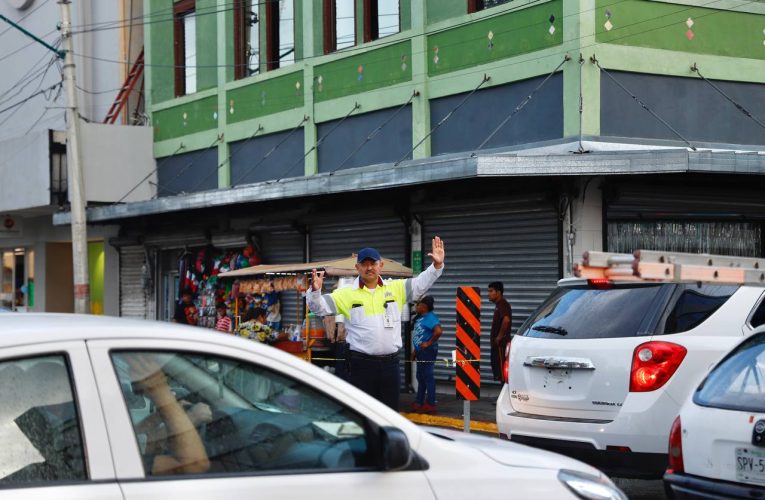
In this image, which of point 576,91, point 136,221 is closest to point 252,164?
point 136,221

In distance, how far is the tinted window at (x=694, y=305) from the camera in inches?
325

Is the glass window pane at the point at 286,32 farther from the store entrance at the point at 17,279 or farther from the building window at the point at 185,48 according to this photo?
the store entrance at the point at 17,279

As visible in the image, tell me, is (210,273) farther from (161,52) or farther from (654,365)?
(654,365)

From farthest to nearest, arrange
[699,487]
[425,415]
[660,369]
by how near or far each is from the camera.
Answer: [425,415] → [660,369] → [699,487]

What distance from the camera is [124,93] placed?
91.4 feet

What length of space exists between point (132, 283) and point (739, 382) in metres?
24.0

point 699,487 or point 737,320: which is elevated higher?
point 737,320

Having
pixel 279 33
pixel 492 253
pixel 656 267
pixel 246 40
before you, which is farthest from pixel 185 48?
pixel 656 267

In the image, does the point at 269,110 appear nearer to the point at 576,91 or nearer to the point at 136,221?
the point at 136,221

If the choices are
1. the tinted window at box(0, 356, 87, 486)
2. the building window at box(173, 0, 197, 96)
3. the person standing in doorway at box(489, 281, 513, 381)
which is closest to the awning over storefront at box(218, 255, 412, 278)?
the person standing in doorway at box(489, 281, 513, 381)

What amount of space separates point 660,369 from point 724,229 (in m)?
10.1

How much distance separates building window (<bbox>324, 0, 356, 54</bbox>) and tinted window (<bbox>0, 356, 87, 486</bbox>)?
1790cm

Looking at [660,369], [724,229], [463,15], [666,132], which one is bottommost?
[660,369]

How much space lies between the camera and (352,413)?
169 inches
